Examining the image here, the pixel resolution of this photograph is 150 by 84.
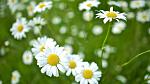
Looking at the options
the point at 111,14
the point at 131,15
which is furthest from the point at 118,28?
the point at 111,14

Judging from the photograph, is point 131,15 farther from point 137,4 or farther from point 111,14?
point 111,14

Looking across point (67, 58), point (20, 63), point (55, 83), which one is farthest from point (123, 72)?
point (67, 58)

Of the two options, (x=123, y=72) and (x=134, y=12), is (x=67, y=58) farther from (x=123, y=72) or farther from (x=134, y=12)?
(x=134, y=12)

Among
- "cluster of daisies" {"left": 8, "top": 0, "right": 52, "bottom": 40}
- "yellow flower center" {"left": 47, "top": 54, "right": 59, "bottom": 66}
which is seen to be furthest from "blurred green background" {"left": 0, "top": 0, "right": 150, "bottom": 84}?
"yellow flower center" {"left": 47, "top": 54, "right": 59, "bottom": 66}

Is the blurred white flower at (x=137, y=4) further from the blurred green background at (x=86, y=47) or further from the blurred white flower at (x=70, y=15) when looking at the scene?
the blurred white flower at (x=70, y=15)

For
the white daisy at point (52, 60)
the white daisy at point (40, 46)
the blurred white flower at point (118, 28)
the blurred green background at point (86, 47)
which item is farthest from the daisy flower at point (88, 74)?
the blurred white flower at point (118, 28)

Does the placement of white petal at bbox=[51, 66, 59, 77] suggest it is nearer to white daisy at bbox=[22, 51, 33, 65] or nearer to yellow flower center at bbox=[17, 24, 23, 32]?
yellow flower center at bbox=[17, 24, 23, 32]

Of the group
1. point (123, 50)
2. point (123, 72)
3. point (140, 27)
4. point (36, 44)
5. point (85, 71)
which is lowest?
point (85, 71)

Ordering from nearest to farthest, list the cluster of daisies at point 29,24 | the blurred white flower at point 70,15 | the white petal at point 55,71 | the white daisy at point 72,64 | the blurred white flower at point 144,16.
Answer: the white petal at point 55,71, the white daisy at point 72,64, the cluster of daisies at point 29,24, the blurred white flower at point 144,16, the blurred white flower at point 70,15
